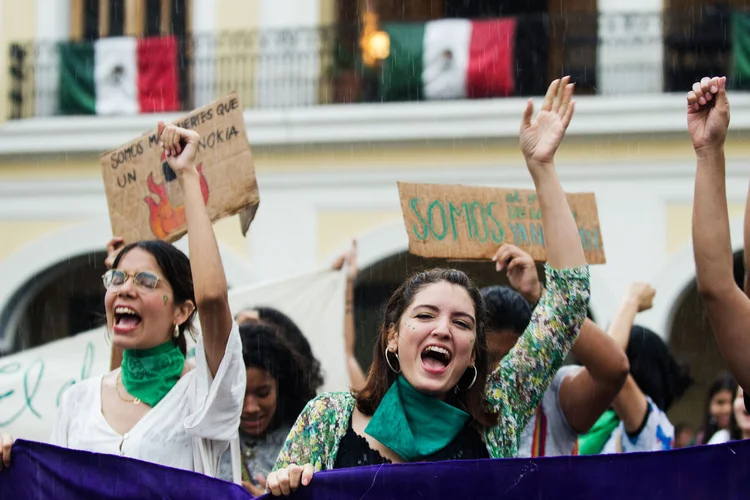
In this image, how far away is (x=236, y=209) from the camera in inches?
162

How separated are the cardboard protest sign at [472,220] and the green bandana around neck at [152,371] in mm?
960

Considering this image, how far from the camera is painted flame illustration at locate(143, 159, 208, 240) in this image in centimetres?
434

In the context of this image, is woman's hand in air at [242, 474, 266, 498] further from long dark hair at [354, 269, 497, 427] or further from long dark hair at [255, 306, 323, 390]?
long dark hair at [354, 269, 497, 427]

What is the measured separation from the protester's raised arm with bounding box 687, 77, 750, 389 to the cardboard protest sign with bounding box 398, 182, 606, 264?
1.23 meters

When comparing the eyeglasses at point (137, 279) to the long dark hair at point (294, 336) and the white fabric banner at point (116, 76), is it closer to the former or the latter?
the long dark hair at point (294, 336)

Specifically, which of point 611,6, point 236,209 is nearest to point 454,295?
point 236,209

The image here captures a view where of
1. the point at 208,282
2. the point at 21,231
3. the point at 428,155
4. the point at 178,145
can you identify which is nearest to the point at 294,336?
the point at 178,145

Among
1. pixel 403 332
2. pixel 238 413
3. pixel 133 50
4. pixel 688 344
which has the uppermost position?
pixel 133 50

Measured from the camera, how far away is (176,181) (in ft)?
14.3

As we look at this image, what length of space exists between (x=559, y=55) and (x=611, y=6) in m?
1.36

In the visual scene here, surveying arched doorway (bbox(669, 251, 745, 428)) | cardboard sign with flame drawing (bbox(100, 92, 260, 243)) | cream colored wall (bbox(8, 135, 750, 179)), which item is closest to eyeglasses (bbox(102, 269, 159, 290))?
cardboard sign with flame drawing (bbox(100, 92, 260, 243))

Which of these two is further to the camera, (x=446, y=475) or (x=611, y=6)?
(x=611, y=6)

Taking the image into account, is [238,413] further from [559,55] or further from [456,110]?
[559,55]

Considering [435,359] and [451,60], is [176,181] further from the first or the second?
[451,60]
